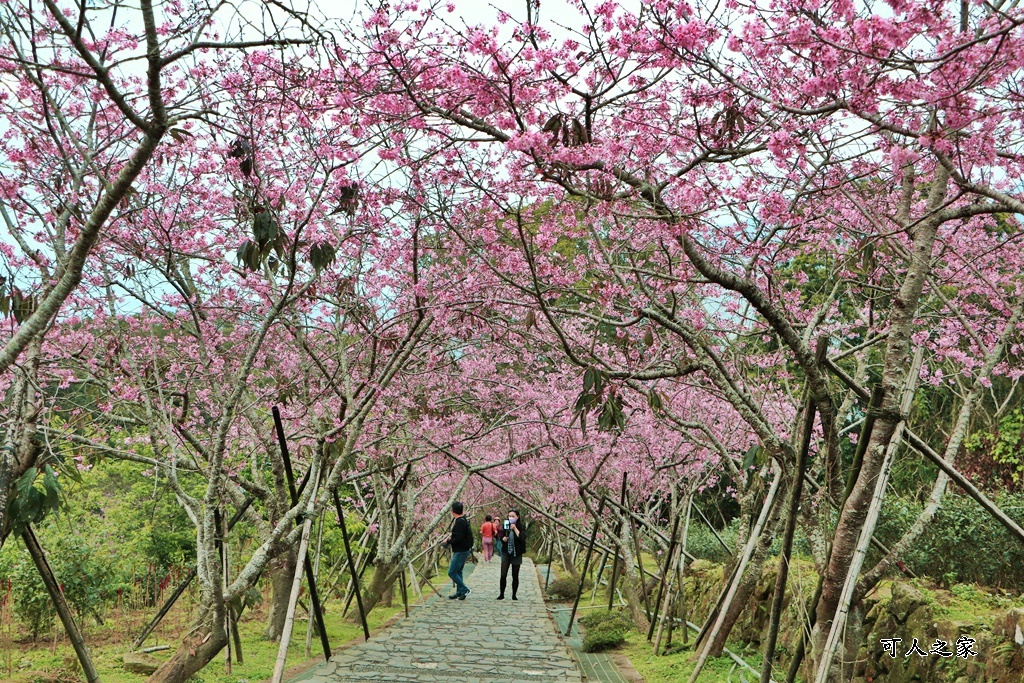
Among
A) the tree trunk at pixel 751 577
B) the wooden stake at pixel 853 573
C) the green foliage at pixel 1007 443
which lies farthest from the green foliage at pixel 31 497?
the green foliage at pixel 1007 443

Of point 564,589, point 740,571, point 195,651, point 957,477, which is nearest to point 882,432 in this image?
point 957,477

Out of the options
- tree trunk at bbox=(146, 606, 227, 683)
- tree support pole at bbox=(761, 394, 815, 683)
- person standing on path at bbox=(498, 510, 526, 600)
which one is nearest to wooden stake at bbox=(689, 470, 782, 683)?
tree support pole at bbox=(761, 394, 815, 683)

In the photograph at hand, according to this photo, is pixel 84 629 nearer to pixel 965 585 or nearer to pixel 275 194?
pixel 275 194

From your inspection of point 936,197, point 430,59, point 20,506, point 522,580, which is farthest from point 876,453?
point 522,580

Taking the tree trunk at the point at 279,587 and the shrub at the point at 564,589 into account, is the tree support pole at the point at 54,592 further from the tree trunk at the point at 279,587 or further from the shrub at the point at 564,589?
the shrub at the point at 564,589

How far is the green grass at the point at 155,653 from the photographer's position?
7.30 metres

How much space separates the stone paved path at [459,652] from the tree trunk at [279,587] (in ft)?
3.04

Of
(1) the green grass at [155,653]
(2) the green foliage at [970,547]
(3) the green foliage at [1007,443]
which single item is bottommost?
(1) the green grass at [155,653]

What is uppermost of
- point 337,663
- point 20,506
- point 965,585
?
point 20,506

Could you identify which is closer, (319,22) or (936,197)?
(319,22)

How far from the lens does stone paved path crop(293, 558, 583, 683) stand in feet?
25.1

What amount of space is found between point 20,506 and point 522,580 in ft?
62.1

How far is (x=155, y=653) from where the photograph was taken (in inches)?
313

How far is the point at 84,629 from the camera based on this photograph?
9.30m
